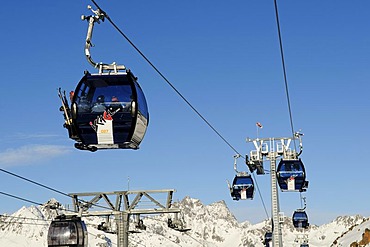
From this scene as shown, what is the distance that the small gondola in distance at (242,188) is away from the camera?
38719 millimetres

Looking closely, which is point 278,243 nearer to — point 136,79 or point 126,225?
point 126,225

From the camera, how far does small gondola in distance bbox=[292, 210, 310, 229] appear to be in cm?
5733

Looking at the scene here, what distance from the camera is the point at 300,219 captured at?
190ft

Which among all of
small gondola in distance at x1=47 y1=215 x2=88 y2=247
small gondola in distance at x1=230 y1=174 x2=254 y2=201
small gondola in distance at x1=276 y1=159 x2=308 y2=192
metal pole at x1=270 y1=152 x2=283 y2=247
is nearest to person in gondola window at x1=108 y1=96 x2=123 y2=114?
small gondola in distance at x1=47 y1=215 x2=88 y2=247

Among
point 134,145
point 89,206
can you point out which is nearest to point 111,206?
point 89,206

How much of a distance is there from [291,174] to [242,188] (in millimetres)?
3668

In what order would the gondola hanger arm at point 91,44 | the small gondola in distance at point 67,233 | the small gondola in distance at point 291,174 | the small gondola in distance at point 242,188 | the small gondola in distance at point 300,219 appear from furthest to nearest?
the small gondola in distance at point 300,219 → the small gondola in distance at point 242,188 → the small gondola in distance at point 291,174 → the small gondola in distance at point 67,233 → the gondola hanger arm at point 91,44

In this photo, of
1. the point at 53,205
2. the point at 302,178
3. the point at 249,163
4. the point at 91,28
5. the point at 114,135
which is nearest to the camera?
the point at 91,28

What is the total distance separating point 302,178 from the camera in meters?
36.0

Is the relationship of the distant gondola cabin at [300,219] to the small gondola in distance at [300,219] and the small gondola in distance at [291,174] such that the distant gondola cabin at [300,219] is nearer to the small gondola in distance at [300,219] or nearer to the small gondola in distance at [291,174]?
the small gondola in distance at [300,219]

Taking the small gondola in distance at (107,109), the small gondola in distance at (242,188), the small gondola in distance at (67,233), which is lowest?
the small gondola in distance at (67,233)

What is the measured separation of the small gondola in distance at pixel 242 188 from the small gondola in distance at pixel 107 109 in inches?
1051

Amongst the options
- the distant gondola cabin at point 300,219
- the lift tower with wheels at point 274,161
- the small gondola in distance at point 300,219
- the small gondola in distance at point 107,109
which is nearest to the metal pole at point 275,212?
the lift tower with wheels at point 274,161

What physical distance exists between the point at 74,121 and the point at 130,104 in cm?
111
